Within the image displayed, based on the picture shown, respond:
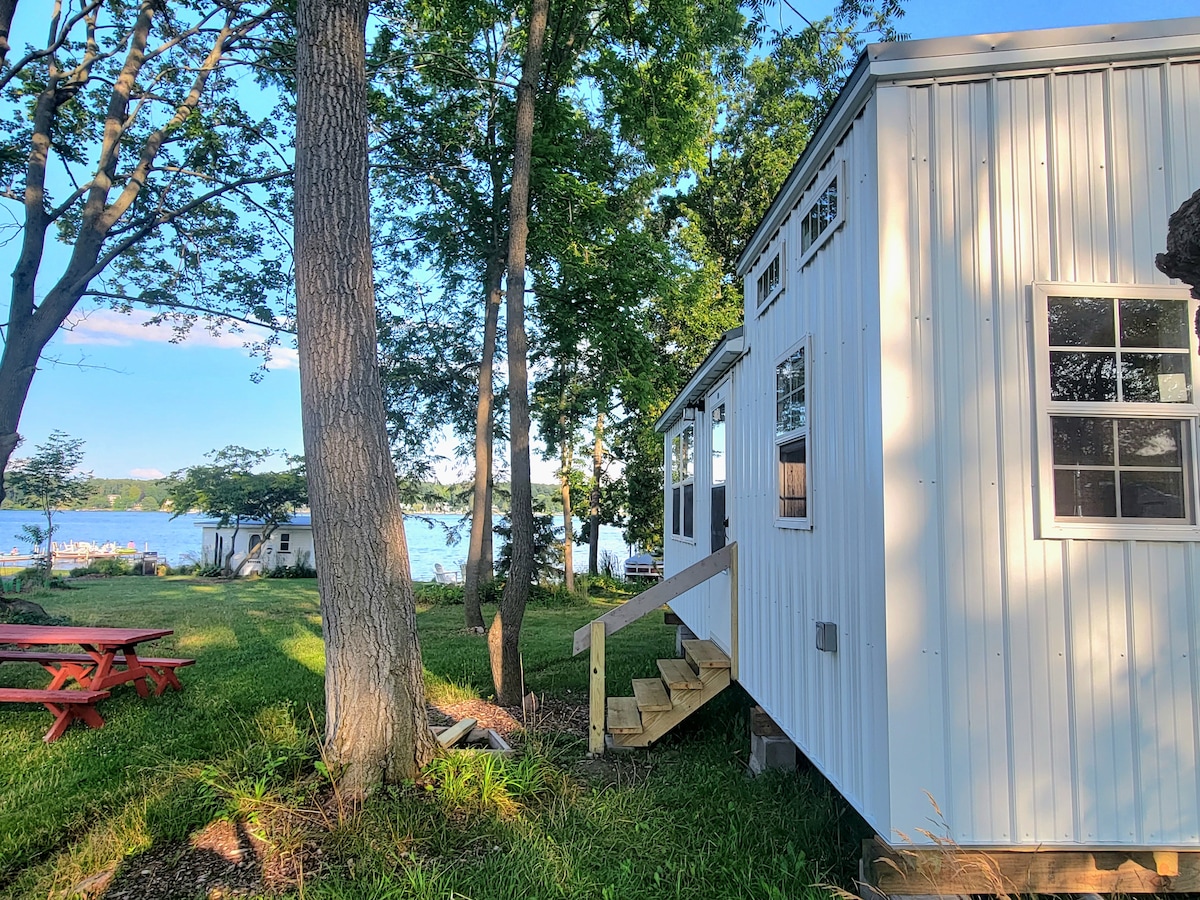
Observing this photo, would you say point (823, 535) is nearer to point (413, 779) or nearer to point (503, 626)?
point (413, 779)

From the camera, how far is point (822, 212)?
371 centimetres

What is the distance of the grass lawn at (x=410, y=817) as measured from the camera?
3051 mm

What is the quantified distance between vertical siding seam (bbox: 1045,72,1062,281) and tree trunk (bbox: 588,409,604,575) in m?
17.3

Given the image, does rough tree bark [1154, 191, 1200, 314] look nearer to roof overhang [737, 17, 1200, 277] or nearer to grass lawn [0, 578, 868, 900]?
roof overhang [737, 17, 1200, 277]

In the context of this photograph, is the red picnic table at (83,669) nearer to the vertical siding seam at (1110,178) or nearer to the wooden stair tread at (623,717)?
the wooden stair tread at (623,717)

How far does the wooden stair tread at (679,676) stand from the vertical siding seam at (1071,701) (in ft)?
9.69

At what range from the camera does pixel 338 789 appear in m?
3.61

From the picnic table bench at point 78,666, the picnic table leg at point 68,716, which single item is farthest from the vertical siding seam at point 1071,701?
the picnic table bench at point 78,666

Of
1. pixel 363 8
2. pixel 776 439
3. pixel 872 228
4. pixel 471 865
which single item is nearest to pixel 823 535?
pixel 776 439

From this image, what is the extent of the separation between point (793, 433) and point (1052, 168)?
6.05 feet

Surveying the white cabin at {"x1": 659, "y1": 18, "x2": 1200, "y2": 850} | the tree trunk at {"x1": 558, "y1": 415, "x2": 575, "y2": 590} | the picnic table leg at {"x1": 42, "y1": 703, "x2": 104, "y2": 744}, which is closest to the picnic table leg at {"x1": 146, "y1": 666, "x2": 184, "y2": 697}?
the picnic table leg at {"x1": 42, "y1": 703, "x2": 104, "y2": 744}

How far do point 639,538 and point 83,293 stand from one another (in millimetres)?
14950

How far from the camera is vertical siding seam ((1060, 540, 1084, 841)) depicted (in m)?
2.62

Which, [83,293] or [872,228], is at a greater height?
[83,293]
